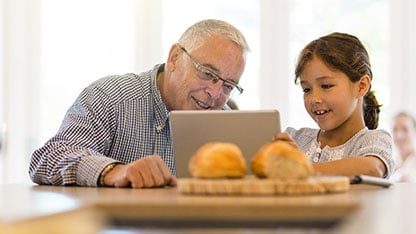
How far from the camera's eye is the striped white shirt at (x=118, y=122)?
241 cm

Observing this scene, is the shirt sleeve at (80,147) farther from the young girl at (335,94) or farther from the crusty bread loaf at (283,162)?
the crusty bread loaf at (283,162)

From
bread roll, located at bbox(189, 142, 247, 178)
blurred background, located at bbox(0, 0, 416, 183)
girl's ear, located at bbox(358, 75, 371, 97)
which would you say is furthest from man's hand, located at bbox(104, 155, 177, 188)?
blurred background, located at bbox(0, 0, 416, 183)

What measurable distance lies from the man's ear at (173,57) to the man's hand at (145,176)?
2.84ft

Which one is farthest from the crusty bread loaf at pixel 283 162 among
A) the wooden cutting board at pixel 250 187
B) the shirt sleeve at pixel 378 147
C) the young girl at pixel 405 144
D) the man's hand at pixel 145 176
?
the young girl at pixel 405 144

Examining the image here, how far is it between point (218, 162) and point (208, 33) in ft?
4.15

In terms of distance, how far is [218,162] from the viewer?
55.9 inches

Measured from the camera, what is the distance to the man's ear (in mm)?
2725

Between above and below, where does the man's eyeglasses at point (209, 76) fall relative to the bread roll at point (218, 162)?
above

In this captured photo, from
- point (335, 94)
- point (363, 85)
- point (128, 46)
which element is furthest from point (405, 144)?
point (335, 94)

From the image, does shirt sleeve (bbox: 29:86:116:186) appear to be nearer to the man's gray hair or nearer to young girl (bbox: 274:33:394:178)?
the man's gray hair

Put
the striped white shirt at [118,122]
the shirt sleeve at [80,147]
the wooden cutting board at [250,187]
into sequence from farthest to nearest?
the striped white shirt at [118,122] < the shirt sleeve at [80,147] < the wooden cutting board at [250,187]

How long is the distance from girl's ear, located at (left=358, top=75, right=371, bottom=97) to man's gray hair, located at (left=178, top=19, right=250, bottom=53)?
379 millimetres

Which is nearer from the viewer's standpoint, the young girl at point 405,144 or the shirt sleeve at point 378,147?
the shirt sleeve at point 378,147

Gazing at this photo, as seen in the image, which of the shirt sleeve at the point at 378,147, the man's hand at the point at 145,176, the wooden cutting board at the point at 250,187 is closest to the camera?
the wooden cutting board at the point at 250,187
